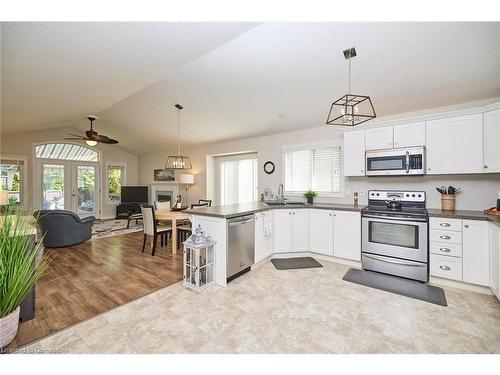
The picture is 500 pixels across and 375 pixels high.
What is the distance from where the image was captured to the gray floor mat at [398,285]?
246 centimetres

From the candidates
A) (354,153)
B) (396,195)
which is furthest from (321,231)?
(354,153)

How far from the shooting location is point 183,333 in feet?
6.07

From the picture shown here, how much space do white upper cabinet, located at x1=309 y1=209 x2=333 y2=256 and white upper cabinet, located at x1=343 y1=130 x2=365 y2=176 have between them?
2.58ft

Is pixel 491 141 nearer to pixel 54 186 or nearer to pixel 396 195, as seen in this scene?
pixel 396 195

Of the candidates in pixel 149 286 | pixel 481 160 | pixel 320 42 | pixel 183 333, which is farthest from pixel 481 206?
pixel 149 286

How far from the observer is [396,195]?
338cm

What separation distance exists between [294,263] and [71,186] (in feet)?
24.7

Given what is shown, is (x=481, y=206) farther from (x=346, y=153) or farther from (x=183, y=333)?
(x=183, y=333)

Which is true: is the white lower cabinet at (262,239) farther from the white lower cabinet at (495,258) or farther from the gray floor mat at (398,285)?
the white lower cabinet at (495,258)

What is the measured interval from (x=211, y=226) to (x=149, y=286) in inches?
40.9

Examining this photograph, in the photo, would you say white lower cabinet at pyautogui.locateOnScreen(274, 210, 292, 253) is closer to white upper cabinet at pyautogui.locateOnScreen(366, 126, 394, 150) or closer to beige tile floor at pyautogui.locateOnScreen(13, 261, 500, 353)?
beige tile floor at pyautogui.locateOnScreen(13, 261, 500, 353)

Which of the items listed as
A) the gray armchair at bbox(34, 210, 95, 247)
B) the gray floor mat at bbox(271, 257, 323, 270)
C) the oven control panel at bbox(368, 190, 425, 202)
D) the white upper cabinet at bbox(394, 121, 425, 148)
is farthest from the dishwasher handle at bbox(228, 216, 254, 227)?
the gray armchair at bbox(34, 210, 95, 247)

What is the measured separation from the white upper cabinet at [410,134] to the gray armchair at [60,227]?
585 cm

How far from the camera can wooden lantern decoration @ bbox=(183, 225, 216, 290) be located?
263 centimetres
